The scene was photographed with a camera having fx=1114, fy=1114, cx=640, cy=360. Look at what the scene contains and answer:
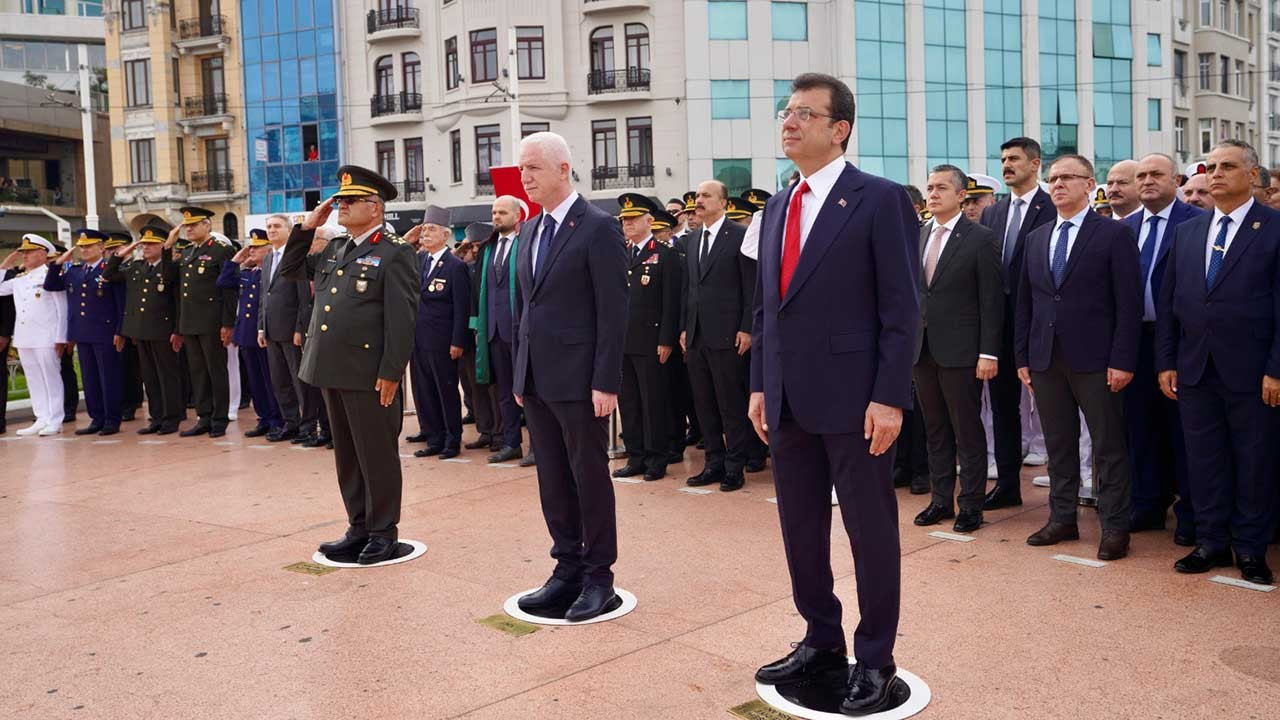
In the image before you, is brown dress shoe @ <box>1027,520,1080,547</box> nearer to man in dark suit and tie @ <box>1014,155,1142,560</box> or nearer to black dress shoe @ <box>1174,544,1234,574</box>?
man in dark suit and tie @ <box>1014,155,1142,560</box>

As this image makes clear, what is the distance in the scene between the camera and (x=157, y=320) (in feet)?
37.4

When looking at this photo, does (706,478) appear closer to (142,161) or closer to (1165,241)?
(1165,241)

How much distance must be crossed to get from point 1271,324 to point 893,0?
3647 cm

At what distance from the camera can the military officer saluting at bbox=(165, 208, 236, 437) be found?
1116 cm

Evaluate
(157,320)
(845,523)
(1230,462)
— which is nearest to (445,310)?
(157,320)

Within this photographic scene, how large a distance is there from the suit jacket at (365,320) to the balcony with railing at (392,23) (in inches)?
1413

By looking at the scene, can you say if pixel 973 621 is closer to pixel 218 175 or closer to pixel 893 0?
pixel 893 0

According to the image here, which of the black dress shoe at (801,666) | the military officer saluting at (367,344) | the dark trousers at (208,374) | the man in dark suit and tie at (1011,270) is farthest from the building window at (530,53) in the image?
the black dress shoe at (801,666)

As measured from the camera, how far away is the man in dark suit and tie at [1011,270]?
678cm

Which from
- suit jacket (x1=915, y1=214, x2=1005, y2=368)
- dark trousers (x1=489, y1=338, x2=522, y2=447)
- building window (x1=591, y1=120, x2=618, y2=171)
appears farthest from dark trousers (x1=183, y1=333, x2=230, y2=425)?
building window (x1=591, y1=120, x2=618, y2=171)

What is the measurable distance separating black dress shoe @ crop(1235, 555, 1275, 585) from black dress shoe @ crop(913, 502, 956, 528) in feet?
5.42

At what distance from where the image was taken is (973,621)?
4.72 m

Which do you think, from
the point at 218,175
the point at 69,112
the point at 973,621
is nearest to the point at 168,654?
the point at 973,621

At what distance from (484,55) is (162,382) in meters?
28.6
